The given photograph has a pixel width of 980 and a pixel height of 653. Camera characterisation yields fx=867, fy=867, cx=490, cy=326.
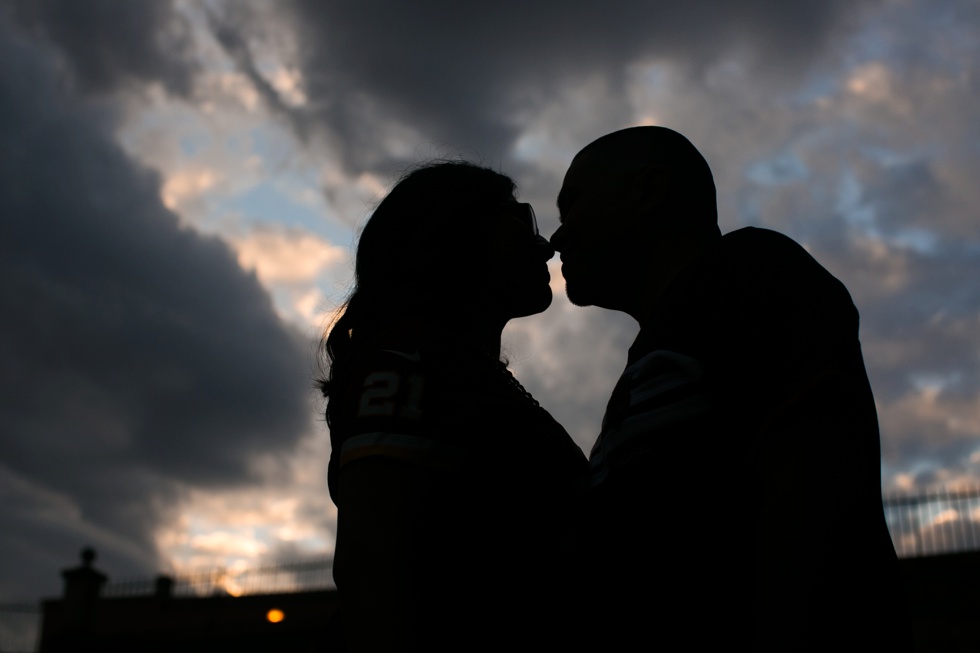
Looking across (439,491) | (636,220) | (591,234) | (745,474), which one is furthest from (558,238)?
(745,474)

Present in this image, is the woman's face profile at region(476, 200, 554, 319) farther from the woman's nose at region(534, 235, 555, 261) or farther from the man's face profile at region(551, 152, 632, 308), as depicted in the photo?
the man's face profile at region(551, 152, 632, 308)

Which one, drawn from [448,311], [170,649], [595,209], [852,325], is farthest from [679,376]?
[170,649]

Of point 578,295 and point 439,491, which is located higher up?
point 578,295

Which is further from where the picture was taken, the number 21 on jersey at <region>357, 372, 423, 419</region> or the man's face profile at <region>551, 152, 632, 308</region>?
the man's face profile at <region>551, 152, 632, 308</region>

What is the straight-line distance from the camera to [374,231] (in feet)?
8.81

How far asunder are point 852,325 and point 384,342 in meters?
1.10

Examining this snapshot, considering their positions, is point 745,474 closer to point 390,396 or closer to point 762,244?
point 762,244

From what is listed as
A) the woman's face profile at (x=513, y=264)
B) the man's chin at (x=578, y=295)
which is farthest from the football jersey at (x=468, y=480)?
the woman's face profile at (x=513, y=264)

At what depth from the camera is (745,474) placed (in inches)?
63.7

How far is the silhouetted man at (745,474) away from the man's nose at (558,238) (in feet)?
1.68

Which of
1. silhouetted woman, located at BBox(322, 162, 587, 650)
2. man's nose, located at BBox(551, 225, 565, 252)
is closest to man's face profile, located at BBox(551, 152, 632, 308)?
man's nose, located at BBox(551, 225, 565, 252)

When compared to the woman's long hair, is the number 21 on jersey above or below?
below

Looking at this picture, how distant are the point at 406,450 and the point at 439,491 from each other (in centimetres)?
12

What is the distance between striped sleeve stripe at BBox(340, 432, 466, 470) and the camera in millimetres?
1934
